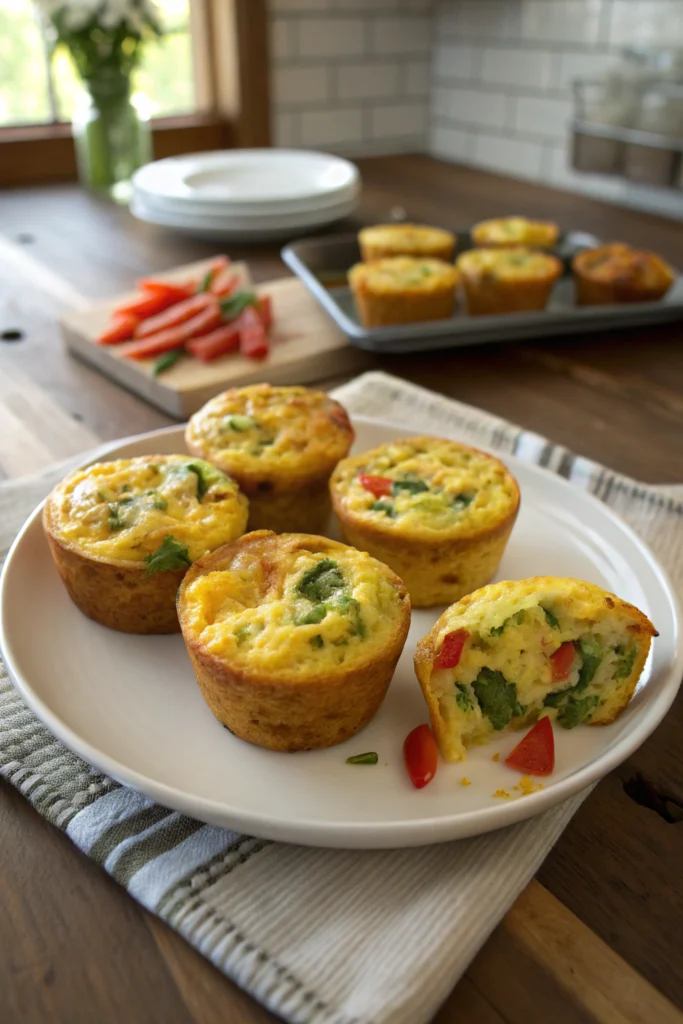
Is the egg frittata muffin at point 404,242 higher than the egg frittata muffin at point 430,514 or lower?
higher

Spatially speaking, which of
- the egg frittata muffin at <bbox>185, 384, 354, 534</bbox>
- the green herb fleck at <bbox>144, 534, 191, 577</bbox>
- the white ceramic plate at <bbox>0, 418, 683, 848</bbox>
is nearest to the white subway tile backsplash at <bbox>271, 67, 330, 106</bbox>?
the egg frittata muffin at <bbox>185, 384, 354, 534</bbox>

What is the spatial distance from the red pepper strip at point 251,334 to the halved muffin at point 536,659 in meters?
1.36

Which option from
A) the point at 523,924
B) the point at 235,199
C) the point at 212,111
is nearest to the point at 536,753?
the point at 523,924

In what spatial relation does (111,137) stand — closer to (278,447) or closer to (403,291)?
(403,291)

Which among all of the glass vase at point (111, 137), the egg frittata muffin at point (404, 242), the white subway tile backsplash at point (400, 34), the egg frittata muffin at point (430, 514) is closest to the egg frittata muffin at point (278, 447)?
the egg frittata muffin at point (430, 514)

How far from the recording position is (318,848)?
1.08 meters

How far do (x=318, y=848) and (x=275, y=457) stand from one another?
75 cm

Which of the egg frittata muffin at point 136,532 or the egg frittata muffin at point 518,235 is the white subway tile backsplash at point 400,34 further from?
the egg frittata muffin at point 136,532

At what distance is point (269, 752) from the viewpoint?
118 cm

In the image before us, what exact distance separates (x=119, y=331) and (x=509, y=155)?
2920mm

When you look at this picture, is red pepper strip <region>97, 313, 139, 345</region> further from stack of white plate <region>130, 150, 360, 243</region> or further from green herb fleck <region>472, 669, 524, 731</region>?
green herb fleck <region>472, 669, 524, 731</region>

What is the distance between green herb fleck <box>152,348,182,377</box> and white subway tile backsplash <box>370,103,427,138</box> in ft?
10.4

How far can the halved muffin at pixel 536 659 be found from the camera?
46.2 inches

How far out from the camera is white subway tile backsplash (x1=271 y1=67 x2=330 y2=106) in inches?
178
